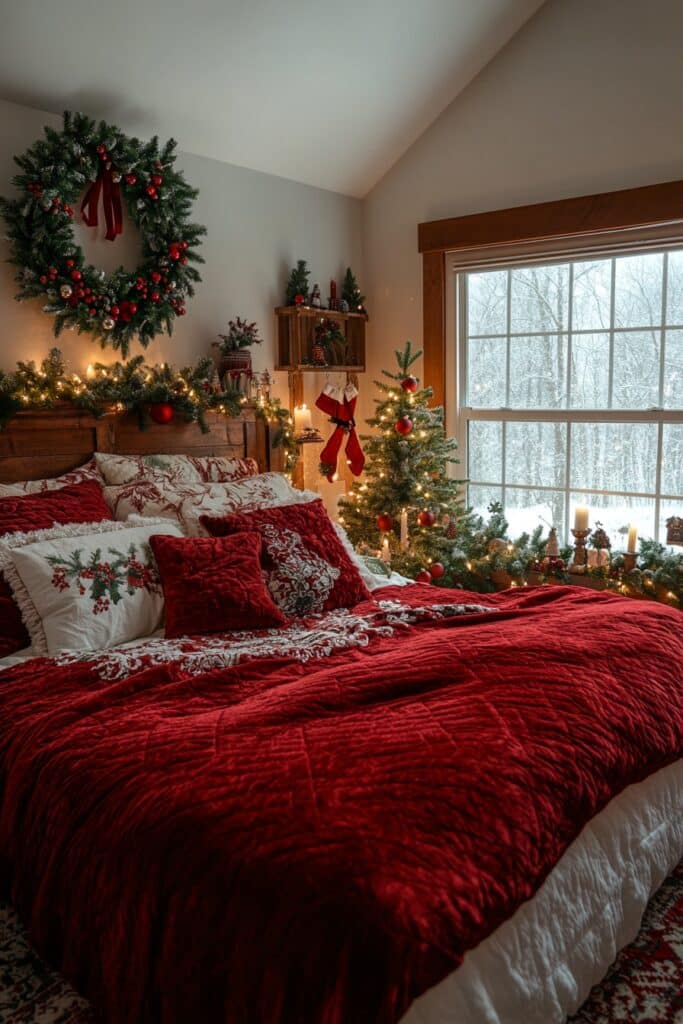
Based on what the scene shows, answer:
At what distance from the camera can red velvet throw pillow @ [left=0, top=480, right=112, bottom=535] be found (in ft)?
8.43

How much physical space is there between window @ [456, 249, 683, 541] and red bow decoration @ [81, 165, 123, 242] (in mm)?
1835

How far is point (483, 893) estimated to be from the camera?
1338mm

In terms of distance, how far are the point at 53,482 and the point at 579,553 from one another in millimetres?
2375

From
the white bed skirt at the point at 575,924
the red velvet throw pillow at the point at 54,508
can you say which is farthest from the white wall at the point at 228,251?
the white bed skirt at the point at 575,924

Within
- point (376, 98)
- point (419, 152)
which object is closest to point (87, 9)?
point (376, 98)

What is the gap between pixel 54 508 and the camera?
8.89ft

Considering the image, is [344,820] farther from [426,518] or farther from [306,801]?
[426,518]

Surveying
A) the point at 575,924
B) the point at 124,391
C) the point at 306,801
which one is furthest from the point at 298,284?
the point at 575,924

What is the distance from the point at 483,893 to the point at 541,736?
0.45 meters

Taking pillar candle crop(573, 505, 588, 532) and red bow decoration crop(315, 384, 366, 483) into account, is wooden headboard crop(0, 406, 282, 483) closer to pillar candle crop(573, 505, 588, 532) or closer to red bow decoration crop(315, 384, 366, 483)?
red bow decoration crop(315, 384, 366, 483)

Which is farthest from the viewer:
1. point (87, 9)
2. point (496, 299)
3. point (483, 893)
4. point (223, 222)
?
point (496, 299)

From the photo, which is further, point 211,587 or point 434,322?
point 434,322

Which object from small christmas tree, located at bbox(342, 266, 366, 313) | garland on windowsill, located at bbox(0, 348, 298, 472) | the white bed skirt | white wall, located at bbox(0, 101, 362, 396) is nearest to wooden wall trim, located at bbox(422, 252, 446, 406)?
small christmas tree, located at bbox(342, 266, 366, 313)

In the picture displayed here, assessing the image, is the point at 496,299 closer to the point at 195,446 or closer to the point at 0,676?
the point at 195,446
